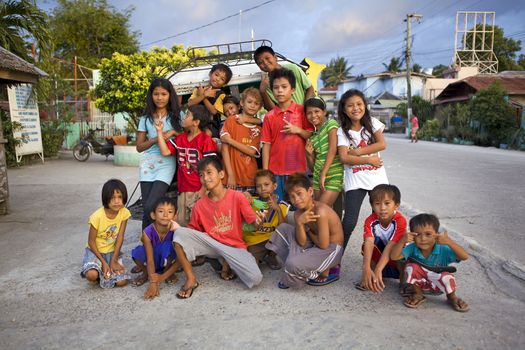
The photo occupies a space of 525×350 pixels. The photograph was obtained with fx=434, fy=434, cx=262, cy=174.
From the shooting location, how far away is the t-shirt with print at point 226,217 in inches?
150

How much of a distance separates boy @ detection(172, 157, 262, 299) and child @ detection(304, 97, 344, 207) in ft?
Result: 2.36

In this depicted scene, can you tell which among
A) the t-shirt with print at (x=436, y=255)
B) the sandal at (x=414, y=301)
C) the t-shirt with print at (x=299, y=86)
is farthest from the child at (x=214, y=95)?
the sandal at (x=414, y=301)

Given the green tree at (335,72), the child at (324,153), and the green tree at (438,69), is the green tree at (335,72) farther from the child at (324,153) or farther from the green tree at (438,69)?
the child at (324,153)

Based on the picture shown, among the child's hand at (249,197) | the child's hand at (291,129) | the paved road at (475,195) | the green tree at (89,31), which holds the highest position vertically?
the green tree at (89,31)

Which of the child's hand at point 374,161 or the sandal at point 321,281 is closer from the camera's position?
the sandal at point 321,281

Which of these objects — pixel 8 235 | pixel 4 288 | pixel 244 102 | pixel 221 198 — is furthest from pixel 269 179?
pixel 8 235

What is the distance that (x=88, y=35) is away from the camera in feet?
91.6

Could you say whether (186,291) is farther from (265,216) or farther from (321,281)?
(321,281)

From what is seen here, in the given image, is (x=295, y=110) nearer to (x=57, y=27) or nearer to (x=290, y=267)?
(x=290, y=267)

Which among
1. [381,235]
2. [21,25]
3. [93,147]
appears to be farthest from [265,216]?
[93,147]

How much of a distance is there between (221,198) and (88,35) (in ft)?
91.7

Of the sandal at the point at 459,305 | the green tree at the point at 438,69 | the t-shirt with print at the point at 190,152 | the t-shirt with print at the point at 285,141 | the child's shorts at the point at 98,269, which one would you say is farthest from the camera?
the green tree at the point at 438,69

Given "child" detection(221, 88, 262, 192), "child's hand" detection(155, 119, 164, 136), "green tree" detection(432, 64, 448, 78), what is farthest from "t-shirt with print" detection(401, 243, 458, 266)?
"green tree" detection(432, 64, 448, 78)

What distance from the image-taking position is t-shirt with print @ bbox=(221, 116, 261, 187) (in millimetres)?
4352
